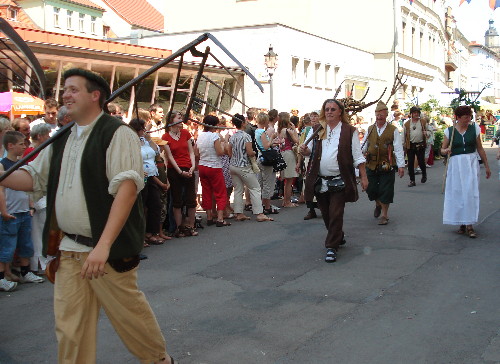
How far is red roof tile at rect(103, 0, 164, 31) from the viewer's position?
59.0 metres

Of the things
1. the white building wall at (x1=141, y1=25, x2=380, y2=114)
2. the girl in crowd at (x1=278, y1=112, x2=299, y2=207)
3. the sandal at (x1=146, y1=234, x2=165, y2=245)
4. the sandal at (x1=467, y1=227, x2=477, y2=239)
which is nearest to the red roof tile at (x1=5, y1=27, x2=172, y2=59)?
the white building wall at (x1=141, y1=25, x2=380, y2=114)

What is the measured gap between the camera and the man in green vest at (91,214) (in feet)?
11.5

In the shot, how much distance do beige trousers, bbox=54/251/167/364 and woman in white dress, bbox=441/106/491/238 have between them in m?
6.38

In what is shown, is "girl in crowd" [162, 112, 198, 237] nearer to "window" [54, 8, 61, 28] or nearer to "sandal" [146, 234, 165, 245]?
"sandal" [146, 234, 165, 245]

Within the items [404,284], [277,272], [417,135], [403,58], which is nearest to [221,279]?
[277,272]

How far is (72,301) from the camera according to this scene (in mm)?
3625

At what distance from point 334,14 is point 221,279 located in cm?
3852

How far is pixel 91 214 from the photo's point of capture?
3.53 m

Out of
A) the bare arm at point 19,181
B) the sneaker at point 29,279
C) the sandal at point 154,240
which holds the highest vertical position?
the bare arm at point 19,181

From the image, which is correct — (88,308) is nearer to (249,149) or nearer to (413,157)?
(249,149)

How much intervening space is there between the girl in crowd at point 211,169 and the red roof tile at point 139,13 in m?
51.1

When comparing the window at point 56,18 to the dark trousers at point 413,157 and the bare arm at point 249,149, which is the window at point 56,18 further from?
the bare arm at point 249,149

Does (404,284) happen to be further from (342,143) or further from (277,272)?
(342,143)

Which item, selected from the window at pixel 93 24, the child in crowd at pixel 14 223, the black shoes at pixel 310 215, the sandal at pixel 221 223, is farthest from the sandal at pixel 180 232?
the window at pixel 93 24
